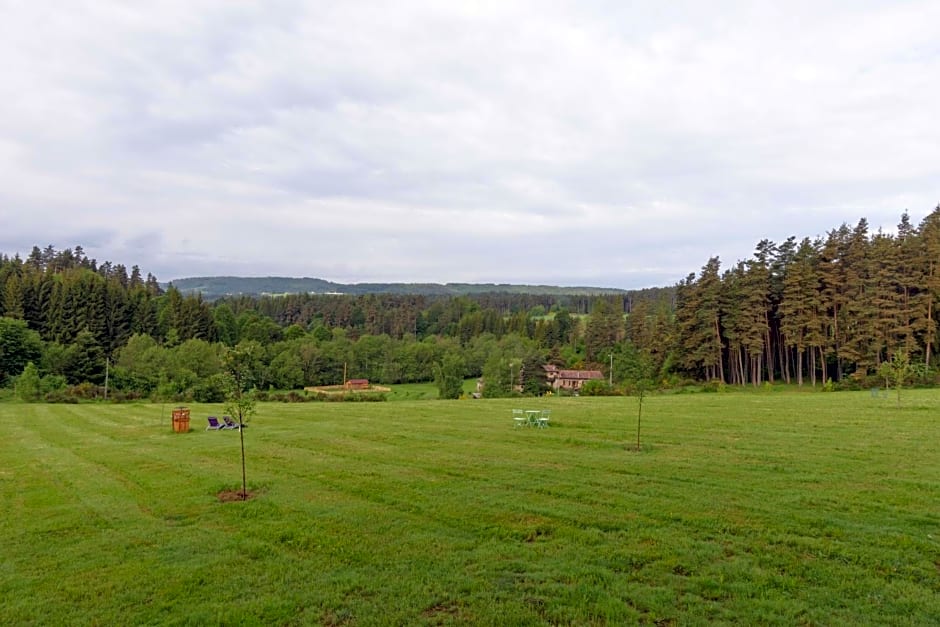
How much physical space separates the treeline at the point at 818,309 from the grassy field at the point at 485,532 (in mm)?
27852

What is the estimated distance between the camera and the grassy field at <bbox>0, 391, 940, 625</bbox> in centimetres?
537

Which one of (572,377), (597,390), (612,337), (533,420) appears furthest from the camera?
(612,337)

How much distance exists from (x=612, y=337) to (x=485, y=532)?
67154 millimetres

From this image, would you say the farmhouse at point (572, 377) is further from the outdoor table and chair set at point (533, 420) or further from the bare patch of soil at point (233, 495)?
the bare patch of soil at point (233, 495)

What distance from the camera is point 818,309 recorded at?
40.7 meters

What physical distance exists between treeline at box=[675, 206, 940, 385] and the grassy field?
27852 mm

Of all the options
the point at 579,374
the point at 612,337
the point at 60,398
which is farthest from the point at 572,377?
the point at 60,398

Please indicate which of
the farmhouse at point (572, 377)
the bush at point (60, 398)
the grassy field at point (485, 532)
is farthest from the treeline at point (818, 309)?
the bush at point (60, 398)

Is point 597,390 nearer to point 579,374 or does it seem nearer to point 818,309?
point 818,309

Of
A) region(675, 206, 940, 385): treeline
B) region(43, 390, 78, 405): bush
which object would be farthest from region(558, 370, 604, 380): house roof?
region(43, 390, 78, 405): bush

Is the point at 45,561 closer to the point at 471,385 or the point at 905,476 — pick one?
the point at 905,476

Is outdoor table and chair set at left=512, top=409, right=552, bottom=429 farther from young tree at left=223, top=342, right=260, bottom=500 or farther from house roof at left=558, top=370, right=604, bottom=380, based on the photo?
house roof at left=558, top=370, right=604, bottom=380

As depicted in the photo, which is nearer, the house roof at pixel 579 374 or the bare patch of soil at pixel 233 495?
the bare patch of soil at pixel 233 495

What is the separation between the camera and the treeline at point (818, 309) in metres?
37.7
